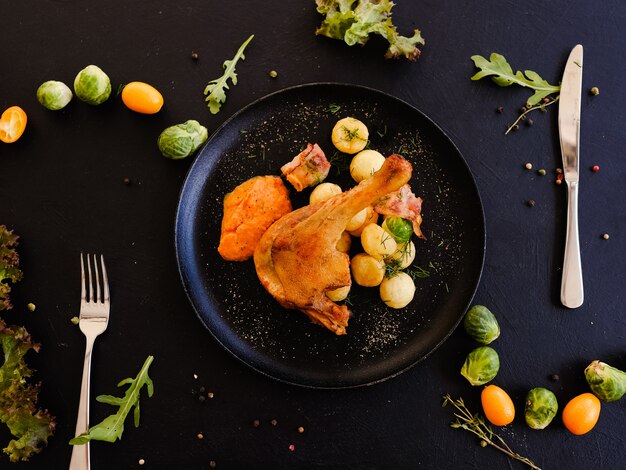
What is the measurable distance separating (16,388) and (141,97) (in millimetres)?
1502

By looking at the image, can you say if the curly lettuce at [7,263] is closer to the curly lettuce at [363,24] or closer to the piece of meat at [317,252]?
the piece of meat at [317,252]

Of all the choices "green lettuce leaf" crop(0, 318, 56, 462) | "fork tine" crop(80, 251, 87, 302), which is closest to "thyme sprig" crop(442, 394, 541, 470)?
"fork tine" crop(80, 251, 87, 302)

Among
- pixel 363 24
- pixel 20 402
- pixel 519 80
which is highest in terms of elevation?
pixel 363 24

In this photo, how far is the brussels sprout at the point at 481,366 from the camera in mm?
2787

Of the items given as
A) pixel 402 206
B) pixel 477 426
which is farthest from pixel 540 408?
pixel 402 206

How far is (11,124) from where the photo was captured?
112 inches

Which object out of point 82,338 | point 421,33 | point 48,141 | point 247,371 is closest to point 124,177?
point 48,141

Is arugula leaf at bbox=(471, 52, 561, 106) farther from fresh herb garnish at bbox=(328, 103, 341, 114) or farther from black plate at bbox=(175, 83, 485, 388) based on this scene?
fresh herb garnish at bbox=(328, 103, 341, 114)

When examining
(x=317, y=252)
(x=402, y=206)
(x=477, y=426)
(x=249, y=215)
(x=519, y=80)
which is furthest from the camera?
(x=519, y=80)

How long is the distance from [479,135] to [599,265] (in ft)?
2.99

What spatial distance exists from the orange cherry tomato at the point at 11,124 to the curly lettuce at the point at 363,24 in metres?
1.55

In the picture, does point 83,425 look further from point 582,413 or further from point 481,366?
point 582,413

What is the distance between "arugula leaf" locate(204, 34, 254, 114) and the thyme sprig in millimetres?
1876

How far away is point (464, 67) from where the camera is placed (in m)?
3.03
